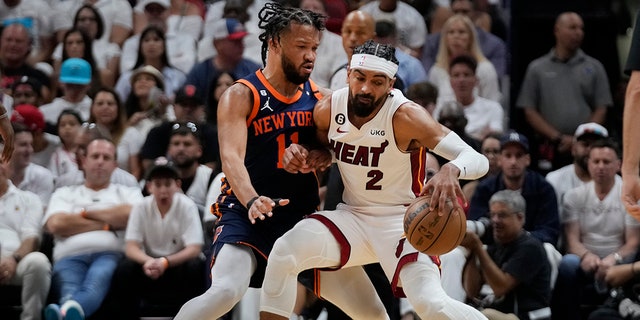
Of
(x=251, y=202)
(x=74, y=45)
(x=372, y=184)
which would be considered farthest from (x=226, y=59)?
(x=251, y=202)

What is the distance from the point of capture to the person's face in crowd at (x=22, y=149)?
9238mm

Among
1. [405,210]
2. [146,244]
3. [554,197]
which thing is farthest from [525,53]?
[405,210]

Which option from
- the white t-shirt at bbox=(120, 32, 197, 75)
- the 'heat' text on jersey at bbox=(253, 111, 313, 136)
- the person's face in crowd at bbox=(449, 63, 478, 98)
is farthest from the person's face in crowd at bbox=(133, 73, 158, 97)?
the 'heat' text on jersey at bbox=(253, 111, 313, 136)

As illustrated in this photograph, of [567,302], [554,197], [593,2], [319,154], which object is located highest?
[593,2]

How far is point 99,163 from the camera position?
28.7ft

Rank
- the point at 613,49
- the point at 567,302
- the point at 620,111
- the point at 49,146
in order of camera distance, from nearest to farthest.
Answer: the point at 567,302 → the point at 49,146 → the point at 620,111 → the point at 613,49

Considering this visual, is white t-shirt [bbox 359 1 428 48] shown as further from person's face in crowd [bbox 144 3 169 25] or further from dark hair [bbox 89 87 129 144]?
dark hair [bbox 89 87 129 144]

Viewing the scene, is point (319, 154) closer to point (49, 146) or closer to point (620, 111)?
point (49, 146)

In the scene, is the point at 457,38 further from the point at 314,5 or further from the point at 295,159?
the point at 295,159

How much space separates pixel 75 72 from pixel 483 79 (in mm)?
3870

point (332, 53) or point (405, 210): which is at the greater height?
point (332, 53)

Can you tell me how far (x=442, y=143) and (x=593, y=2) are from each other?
21.1 feet

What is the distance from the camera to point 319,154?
607 centimetres

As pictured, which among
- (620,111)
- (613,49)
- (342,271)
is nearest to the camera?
(342,271)
